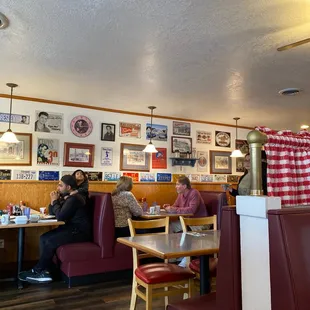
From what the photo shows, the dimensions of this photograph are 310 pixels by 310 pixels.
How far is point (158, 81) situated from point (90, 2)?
6.05ft

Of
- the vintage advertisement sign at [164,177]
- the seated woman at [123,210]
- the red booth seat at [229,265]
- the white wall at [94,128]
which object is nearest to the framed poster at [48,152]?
the white wall at [94,128]

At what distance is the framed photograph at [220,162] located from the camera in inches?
264

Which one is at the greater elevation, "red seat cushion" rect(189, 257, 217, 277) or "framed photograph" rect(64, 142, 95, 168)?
"framed photograph" rect(64, 142, 95, 168)

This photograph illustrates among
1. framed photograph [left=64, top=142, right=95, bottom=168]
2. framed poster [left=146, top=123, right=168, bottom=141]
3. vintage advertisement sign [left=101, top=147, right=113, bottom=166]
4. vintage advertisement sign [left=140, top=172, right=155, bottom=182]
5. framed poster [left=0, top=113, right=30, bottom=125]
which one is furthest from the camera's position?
framed poster [left=146, top=123, right=168, bottom=141]

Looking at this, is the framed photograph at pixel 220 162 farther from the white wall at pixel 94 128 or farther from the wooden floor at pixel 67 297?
the wooden floor at pixel 67 297

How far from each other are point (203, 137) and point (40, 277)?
4.25 m

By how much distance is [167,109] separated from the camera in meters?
5.59

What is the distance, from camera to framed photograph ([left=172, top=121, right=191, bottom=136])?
626cm

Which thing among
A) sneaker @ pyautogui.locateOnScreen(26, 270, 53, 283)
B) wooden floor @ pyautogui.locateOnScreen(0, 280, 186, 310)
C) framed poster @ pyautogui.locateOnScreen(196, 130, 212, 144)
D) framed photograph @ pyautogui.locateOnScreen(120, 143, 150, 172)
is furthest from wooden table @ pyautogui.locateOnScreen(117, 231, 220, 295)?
framed poster @ pyautogui.locateOnScreen(196, 130, 212, 144)

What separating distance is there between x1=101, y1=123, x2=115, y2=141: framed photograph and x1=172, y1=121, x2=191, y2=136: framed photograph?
131 cm

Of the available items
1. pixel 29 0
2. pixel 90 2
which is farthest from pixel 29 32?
pixel 90 2

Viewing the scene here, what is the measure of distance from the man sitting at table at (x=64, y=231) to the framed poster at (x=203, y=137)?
10.7ft

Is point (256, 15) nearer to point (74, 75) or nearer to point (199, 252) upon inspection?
point (199, 252)

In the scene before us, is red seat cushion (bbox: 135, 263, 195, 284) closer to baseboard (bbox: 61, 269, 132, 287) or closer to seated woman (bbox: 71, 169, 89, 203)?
baseboard (bbox: 61, 269, 132, 287)
